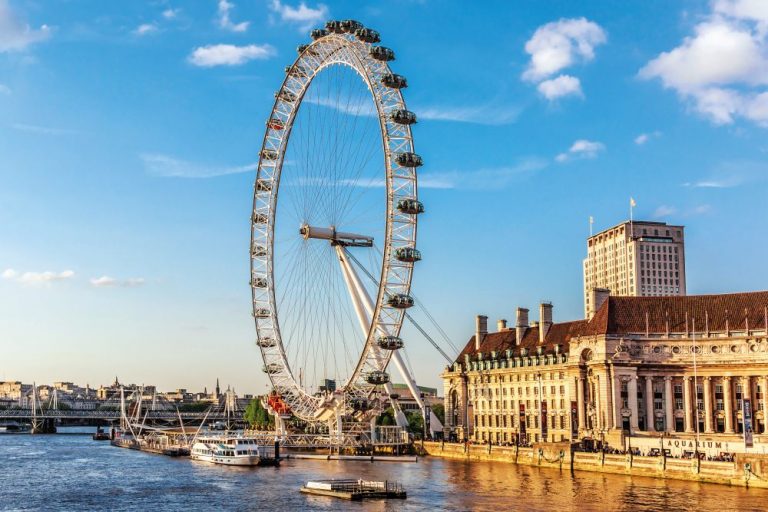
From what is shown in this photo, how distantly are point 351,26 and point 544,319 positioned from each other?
176 feet

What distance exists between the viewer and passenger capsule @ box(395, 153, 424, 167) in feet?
353

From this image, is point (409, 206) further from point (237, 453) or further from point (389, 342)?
point (237, 453)

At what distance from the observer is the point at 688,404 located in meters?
118

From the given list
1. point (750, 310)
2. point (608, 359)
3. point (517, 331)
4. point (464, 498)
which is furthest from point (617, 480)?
point (517, 331)

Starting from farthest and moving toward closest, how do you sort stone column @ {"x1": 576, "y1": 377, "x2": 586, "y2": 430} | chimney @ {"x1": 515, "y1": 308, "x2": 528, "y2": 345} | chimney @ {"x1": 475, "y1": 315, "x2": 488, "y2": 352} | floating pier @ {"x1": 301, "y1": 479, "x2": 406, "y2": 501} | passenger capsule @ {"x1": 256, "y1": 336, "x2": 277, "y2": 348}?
chimney @ {"x1": 475, "y1": 315, "x2": 488, "y2": 352}
chimney @ {"x1": 515, "y1": 308, "x2": 528, "y2": 345}
passenger capsule @ {"x1": 256, "y1": 336, "x2": 277, "y2": 348}
stone column @ {"x1": 576, "y1": 377, "x2": 586, "y2": 430}
floating pier @ {"x1": 301, "y1": 479, "x2": 406, "y2": 501}

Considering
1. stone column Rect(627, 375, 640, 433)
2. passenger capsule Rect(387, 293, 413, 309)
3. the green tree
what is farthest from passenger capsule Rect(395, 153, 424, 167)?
the green tree

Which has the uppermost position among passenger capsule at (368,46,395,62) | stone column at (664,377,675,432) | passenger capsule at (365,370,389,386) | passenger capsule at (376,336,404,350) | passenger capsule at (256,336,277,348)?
passenger capsule at (368,46,395,62)

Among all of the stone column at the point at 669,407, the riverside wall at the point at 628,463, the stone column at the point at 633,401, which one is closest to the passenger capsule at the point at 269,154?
the riverside wall at the point at 628,463

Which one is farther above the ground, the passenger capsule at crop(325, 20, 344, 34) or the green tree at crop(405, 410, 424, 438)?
the passenger capsule at crop(325, 20, 344, 34)

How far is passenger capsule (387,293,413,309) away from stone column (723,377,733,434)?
38.3 m

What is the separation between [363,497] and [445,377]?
253 feet

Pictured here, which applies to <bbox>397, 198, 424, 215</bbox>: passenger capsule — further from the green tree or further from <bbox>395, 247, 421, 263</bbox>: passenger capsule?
the green tree

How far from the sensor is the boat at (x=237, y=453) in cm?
11988

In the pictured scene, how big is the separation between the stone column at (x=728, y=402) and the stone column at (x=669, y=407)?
239 inches
